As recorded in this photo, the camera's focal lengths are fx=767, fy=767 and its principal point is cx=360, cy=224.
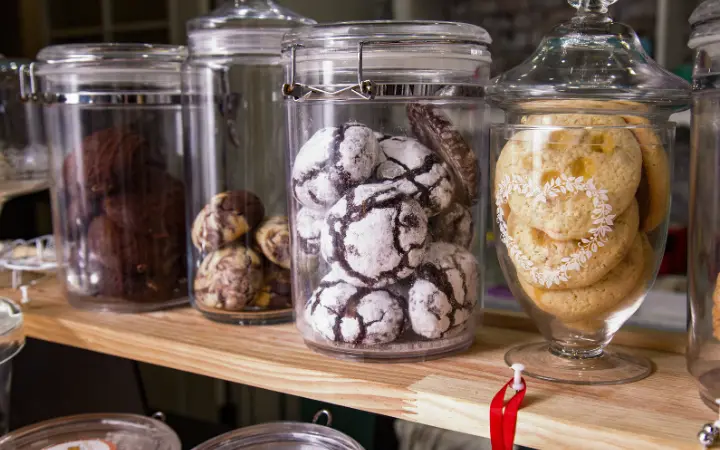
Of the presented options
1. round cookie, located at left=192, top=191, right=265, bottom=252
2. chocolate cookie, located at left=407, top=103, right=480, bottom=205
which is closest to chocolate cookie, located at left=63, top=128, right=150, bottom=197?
round cookie, located at left=192, top=191, right=265, bottom=252

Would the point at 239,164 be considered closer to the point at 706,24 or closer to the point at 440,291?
the point at 440,291

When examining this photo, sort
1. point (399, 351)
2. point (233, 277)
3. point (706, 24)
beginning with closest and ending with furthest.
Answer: point (706, 24), point (399, 351), point (233, 277)

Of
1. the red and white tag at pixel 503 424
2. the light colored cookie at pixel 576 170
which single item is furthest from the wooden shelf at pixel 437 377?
the light colored cookie at pixel 576 170

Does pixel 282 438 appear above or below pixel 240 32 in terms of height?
below

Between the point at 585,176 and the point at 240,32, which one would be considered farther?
the point at 240,32

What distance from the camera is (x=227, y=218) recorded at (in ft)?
2.49

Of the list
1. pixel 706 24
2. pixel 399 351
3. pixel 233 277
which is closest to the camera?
pixel 706 24

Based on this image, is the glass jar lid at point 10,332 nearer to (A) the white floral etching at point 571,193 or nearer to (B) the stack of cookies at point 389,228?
(B) the stack of cookies at point 389,228

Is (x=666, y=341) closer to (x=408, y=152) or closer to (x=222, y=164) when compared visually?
(x=408, y=152)

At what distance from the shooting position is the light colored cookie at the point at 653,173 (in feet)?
1.80

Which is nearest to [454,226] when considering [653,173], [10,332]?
[653,173]

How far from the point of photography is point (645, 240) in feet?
1.87

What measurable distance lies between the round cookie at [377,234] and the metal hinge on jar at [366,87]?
81 millimetres

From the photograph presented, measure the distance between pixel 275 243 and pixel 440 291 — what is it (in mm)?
206
